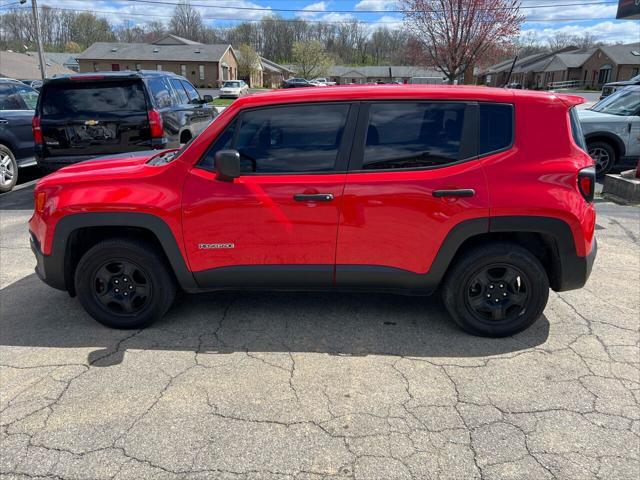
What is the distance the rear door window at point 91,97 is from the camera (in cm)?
681

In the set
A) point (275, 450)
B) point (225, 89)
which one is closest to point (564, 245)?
point (275, 450)

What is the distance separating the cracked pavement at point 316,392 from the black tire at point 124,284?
0.15 meters

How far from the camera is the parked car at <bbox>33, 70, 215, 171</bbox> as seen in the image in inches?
269

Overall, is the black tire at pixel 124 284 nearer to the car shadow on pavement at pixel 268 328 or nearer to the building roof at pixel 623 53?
the car shadow on pavement at pixel 268 328

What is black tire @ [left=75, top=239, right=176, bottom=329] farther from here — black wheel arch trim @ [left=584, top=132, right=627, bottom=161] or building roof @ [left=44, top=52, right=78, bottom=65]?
building roof @ [left=44, top=52, right=78, bottom=65]

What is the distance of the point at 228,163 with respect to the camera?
3137mm

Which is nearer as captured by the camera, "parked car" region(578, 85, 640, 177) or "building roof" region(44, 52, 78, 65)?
"parked car" region(578, 85, 640, 177)

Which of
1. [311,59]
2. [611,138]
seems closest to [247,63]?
[311,59]

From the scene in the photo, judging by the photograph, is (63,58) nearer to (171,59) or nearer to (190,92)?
(171,59)

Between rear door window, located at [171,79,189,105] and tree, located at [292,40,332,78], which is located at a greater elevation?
tree, located at [292,40,332,78]

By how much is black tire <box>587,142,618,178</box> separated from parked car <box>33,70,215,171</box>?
24.4 feet

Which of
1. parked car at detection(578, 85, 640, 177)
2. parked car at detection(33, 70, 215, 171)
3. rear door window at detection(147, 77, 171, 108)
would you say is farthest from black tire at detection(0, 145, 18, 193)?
parked car at detection(578, 85, 640, 177)

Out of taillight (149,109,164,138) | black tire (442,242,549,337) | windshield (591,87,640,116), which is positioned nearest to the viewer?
black tire (442,242,549,337)

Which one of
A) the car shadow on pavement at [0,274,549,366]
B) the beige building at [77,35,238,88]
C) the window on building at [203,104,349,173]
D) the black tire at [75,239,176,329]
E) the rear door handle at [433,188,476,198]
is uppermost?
the beige building at [77,35,238,88]
